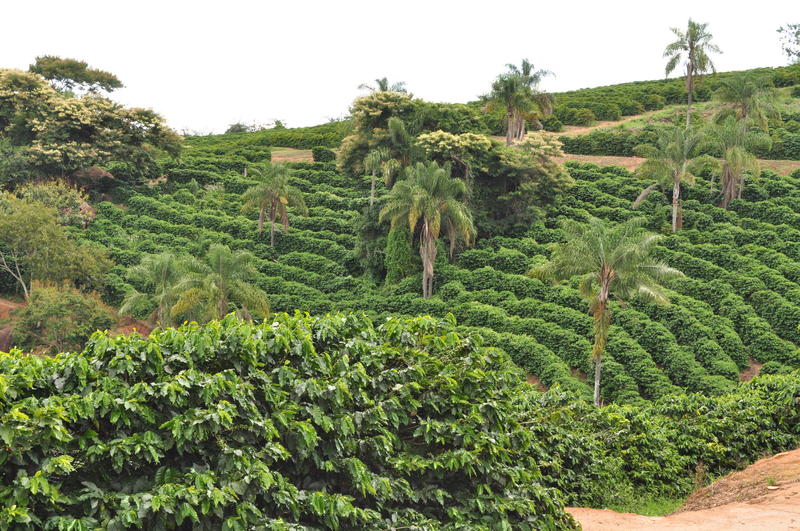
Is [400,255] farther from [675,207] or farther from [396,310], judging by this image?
[675,207]

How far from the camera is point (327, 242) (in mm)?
37781

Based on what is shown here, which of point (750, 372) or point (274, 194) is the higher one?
point (274, 194)

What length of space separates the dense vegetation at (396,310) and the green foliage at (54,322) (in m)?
0.10

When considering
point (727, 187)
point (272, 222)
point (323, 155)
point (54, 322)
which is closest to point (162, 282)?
point (54, 322)

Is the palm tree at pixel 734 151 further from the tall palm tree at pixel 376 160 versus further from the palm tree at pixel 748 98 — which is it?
the tall palm tree at pixel 376 160

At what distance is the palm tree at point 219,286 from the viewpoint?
2716 cm

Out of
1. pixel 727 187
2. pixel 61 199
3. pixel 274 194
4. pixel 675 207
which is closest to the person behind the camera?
pixel 675 207

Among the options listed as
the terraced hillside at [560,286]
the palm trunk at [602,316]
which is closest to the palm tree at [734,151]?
the terraced hillside at [560,286]

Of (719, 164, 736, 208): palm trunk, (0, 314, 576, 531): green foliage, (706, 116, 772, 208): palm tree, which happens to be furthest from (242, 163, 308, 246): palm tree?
(0, 314, 576, 531): green foliage

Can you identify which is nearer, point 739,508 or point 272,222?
point 739,508

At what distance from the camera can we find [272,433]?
8.83 metres

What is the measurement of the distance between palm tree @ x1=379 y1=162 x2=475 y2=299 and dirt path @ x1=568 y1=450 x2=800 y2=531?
1747 cm

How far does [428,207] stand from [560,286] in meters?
5.79

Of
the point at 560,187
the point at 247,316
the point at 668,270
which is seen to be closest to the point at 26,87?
the point at 247,316
